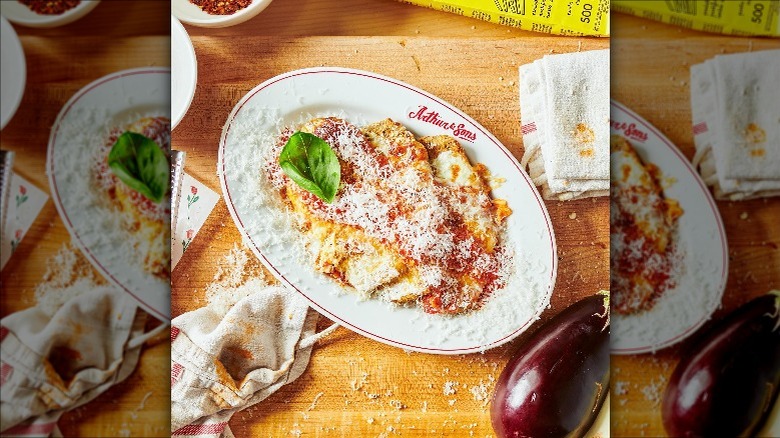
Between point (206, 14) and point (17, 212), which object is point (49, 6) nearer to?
point (206, 14)

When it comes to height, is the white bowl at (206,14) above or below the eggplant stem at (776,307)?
above

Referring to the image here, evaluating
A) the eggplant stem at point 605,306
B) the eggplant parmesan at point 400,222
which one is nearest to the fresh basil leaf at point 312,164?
the eggplant parmesan at point 400,222

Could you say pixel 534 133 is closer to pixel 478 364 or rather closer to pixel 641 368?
pixel 478 364

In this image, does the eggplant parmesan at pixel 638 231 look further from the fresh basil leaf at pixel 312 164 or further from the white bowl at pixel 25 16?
the white bowl at pixel 25 16

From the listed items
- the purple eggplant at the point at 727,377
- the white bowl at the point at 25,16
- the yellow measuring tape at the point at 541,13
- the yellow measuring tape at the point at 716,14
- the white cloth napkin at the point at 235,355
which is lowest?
the purple eggplant at the point at 727,377

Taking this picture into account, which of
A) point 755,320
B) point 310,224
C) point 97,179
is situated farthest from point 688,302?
point 97,179

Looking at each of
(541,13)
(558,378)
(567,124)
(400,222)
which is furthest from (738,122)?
(400,222)

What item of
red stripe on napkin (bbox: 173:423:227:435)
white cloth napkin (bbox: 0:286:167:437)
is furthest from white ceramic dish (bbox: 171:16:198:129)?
red stripe on napkin (bbox: 173:423:227:435)
